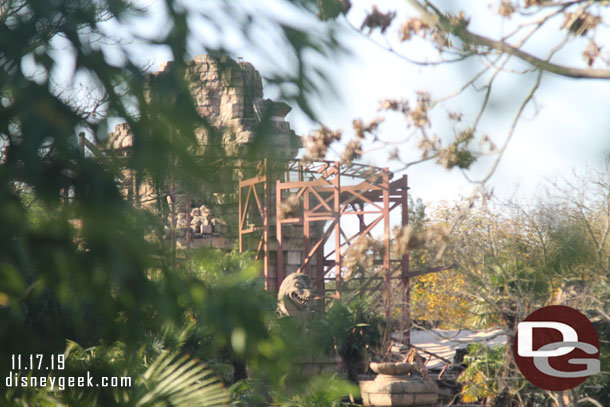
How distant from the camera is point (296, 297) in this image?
39.0 feet

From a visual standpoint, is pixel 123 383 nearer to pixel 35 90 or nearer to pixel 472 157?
pixel 35 90

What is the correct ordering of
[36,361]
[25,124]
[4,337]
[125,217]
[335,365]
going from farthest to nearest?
[335,365] < [36,361] < [4,337] < [125,217] < [25,124]

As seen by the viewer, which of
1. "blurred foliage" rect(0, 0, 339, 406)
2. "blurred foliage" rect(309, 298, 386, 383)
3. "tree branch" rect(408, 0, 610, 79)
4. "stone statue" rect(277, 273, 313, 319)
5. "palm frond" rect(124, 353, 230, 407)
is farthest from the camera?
"blurred foliage" rect(309, 298, 386, 383)

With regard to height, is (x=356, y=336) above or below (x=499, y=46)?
below

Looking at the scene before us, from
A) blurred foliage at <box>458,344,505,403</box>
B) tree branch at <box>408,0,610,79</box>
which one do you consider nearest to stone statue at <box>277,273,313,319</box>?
blurred foliage at <box>458,344,505,403</box>

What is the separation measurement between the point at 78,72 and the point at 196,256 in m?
0.65

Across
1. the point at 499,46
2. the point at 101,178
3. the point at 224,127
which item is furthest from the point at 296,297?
the point at 101,178

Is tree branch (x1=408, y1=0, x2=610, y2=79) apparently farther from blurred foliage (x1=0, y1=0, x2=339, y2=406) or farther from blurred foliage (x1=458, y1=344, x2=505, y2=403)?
blurred foliage (x1=458, y1=344, x2=505, y2=403)

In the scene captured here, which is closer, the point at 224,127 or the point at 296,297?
the point at 224,127

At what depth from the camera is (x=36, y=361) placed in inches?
86.4

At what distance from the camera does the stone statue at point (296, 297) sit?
11.9 meters

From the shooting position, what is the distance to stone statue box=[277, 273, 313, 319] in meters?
11.9

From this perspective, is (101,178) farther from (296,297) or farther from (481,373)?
(296,297)

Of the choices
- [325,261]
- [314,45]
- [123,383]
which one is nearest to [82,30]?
[314,45]
